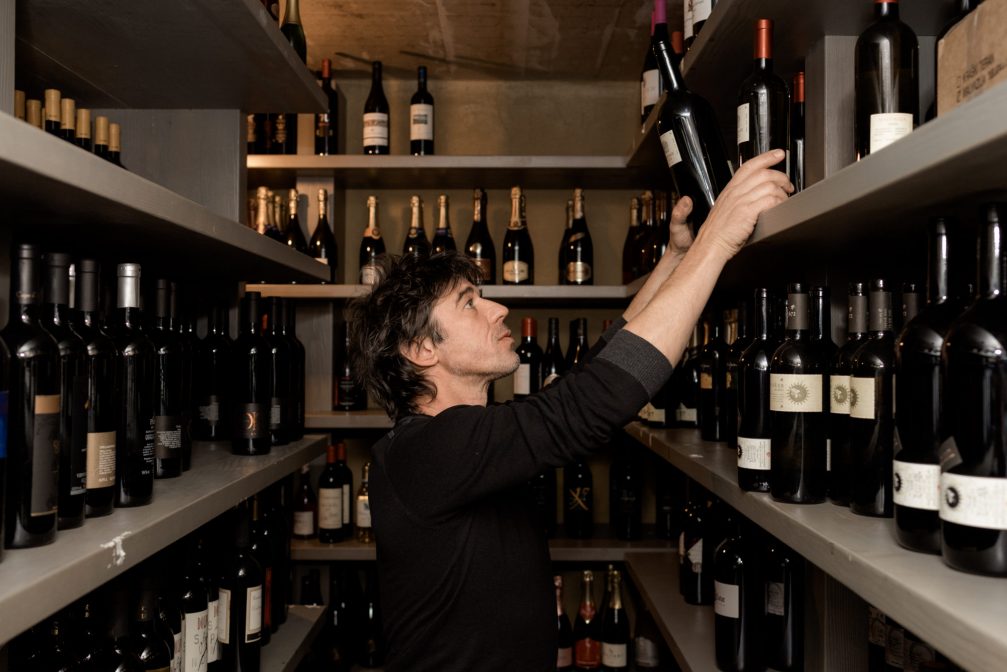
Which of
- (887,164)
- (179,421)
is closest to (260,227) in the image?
(179,421)

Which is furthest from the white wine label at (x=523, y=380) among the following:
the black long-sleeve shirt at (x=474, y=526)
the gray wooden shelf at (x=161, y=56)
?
the black long-sleeve shirt at (x=474, y=526)

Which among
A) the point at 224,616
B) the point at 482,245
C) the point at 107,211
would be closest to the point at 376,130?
the point at 482,245

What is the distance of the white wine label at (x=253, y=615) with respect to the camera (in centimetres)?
177

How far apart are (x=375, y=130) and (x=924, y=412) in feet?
8.09

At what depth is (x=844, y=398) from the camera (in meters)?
1.07

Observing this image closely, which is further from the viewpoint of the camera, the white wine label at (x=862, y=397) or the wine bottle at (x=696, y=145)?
the wine bottle at (x=696, y=145)

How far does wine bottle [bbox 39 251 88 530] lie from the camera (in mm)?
999

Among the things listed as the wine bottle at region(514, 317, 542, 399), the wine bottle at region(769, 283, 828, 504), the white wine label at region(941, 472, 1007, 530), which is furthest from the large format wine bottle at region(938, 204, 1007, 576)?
the wine bottle at region(514, 317, 542, 399)

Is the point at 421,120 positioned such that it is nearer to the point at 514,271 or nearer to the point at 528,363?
the point at 514,271

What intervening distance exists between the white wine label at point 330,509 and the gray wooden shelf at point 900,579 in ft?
6.23

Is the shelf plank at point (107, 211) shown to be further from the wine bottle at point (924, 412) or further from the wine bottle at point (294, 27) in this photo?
the wine bottle at point (294, 27)

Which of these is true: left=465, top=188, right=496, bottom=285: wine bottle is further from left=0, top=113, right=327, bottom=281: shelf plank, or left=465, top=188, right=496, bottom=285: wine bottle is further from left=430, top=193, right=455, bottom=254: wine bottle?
left=0, top=113, right=327, bottom=281: shelf plank

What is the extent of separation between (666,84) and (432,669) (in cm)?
105

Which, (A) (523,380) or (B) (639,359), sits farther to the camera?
(A) (523,380)
